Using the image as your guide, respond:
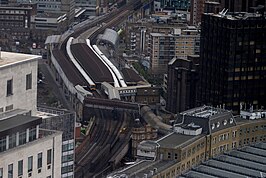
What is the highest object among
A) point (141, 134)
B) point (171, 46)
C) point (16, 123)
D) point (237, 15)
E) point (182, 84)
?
point (237, 15)

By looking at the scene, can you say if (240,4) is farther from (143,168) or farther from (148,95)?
(143,168)

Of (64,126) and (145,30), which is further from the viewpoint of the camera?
(145,30)

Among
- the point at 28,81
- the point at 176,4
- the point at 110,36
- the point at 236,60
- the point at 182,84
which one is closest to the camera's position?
the point at 28,81

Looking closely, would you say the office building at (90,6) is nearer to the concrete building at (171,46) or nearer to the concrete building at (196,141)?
the concrete building at (171,46)

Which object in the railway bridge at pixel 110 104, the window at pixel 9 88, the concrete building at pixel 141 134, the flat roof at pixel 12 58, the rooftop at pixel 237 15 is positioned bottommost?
the concrete building at pixel 141 134

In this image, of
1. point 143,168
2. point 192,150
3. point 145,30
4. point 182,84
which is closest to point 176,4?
point 145,30

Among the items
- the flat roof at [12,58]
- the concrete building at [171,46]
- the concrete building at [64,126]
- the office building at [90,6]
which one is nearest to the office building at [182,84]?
the concrete building at [171,46]

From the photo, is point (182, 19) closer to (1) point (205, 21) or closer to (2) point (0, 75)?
(1) point (205, 21)
